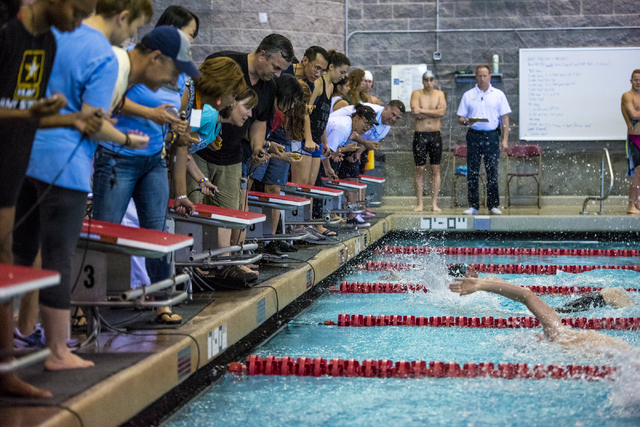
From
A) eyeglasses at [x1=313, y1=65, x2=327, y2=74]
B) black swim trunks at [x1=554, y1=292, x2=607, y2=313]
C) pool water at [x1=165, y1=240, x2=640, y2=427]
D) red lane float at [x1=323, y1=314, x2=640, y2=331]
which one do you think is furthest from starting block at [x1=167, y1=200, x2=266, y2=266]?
eyeglasses at [x1=313, y1=65, x2=327, y2=74]

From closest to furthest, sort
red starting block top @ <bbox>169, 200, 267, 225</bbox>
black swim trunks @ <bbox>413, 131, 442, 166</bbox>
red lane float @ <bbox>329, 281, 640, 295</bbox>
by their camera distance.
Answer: red starting block top @ <bbox>169, 200, 267, 225</bbox>, red lane float @ <bbox>329, 281, 640, 295</bbox>, black swim trunks @ <bbox>413, 131, 442, 166</bbox>

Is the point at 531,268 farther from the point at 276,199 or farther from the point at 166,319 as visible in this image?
the point at 166,319

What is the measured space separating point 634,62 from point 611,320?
293 inches

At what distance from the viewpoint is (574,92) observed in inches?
407

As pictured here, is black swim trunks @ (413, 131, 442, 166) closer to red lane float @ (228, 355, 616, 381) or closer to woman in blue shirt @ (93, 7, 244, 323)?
red lane float @ (228, 355, 616, 381)

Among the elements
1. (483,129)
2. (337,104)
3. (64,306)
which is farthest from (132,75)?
(483,129)

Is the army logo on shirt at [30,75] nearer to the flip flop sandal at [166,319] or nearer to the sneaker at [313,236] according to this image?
the flip flop sandal at [166,319]

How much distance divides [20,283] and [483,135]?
769 cm

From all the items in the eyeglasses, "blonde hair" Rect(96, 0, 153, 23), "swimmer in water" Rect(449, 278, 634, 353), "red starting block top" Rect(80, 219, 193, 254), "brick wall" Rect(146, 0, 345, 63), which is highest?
"brick wall" Rect(146, 0, 345, 63)

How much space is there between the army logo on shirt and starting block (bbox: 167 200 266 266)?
5.04 ft

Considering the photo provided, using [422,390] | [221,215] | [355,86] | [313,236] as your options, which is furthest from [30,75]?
[355,86]

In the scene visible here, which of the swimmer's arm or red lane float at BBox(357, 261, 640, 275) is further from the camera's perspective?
the swimmer's arm

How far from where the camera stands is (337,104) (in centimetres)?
765

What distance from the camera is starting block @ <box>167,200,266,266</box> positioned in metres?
3.58
